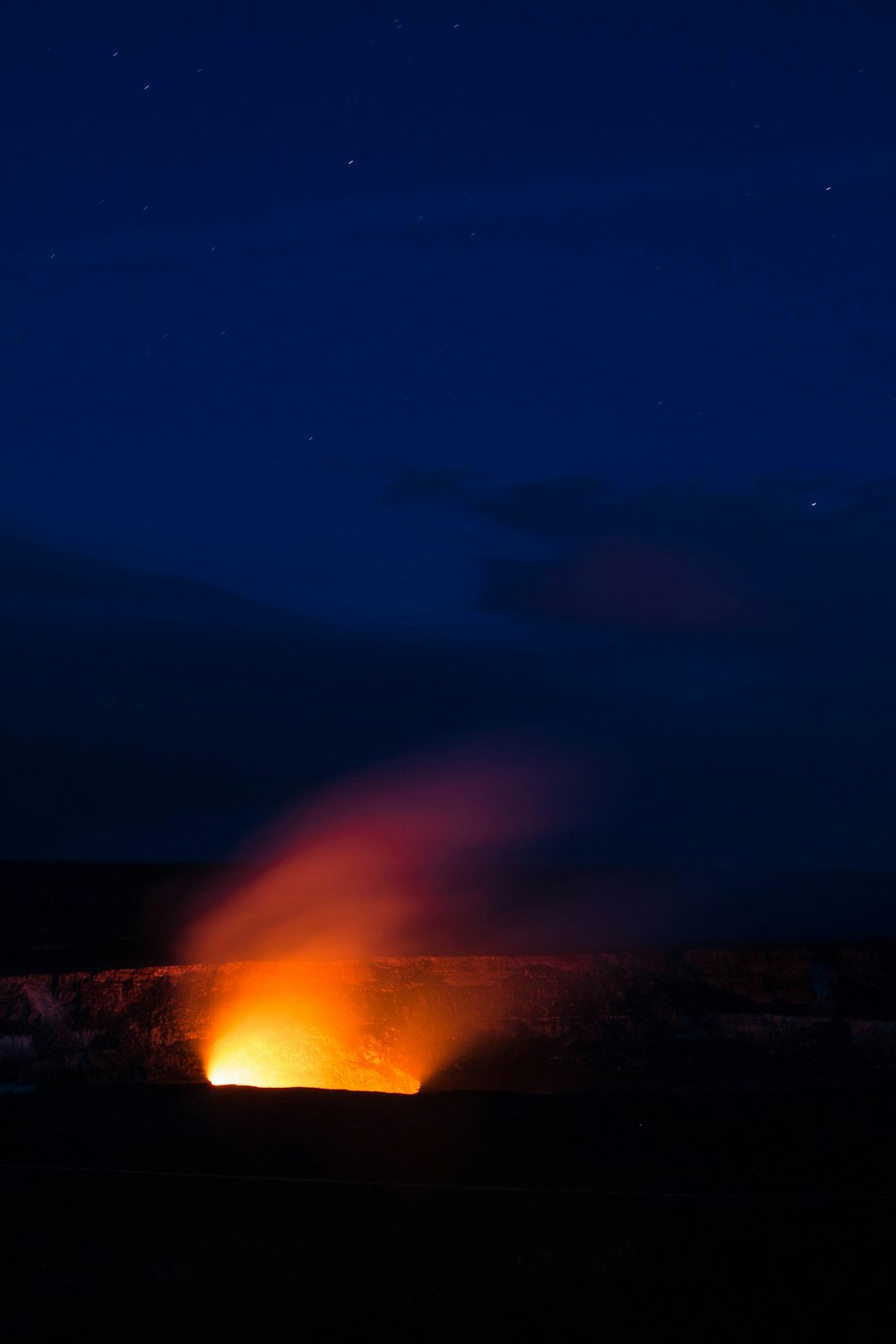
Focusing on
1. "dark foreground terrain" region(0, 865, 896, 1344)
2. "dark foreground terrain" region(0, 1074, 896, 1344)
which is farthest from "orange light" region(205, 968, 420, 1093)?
"dark foreground terrain" region(0, 1074, 896, 1344)

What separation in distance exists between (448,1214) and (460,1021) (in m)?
6.07

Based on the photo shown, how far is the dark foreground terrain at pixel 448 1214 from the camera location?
4746 millimetres

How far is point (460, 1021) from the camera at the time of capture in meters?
11.8

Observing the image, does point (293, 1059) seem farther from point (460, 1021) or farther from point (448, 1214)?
point (448, 1214)

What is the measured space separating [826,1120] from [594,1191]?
2539 millimetres

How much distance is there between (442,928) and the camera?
19250 mm

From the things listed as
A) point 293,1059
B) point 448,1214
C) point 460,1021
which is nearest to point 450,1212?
point 448,1214

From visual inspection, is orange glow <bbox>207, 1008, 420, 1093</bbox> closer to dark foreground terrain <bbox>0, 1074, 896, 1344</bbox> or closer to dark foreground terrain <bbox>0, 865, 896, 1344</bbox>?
dark foreground terrain <bbox>0, 865, 896, 1344</bbox>

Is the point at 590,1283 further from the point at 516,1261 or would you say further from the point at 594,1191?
the point at 594,1191

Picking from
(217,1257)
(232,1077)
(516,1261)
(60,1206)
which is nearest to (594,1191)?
(516,1261)

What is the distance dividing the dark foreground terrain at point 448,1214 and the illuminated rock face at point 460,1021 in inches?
103

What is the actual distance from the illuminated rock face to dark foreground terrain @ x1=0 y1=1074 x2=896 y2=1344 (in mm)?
2612

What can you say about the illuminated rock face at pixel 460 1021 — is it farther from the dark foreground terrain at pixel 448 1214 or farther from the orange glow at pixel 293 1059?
the dark foreground terrain at pixel 448 1214

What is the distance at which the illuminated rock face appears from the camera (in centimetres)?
1091
